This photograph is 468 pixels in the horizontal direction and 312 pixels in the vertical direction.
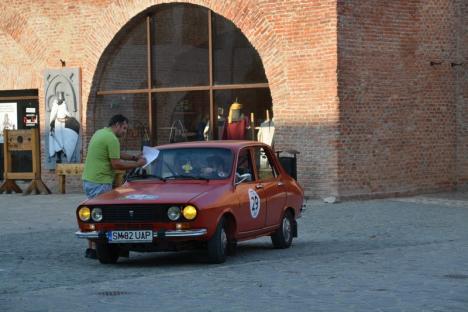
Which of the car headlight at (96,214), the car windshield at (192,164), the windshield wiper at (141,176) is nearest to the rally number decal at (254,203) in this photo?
the car windshield at (192,164)

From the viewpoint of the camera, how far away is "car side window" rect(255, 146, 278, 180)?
14.0 m

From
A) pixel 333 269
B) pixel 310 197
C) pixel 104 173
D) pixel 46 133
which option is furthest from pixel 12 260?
pixel 46 133

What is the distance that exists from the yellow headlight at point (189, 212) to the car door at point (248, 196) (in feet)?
2.83

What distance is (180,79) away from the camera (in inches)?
1003

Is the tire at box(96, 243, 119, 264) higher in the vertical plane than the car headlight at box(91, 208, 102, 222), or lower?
lower

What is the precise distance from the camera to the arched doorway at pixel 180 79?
24094 mm

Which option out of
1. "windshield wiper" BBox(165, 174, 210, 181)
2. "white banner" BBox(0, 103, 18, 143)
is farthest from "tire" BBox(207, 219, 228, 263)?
"white banner" BBox(0, 103, 18, 143)

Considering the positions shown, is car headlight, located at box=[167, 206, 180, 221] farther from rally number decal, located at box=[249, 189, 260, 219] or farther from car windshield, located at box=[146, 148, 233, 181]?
rally number decal, located at box=[249, 189, 260, 219]

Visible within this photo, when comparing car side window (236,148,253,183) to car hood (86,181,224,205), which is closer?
car hood (86,181,224,205)

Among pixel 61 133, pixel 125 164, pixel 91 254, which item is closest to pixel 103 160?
pixel 125 164

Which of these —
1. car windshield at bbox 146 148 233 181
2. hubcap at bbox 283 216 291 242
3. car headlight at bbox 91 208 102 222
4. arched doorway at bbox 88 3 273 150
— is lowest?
hubcap at bbox 283 216 291 242

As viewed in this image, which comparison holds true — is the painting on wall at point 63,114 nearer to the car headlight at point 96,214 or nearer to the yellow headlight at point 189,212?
the car headlight at point 96,214

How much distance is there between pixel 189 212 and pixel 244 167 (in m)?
1.68

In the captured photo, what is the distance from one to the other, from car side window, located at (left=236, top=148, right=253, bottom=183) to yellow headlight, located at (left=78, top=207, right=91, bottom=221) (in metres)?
1.87
